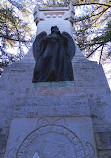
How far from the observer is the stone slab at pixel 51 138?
3062 mm

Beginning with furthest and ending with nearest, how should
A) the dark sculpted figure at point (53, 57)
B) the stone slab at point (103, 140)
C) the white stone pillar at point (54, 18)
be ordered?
1. the white stone pillar at point (54, 18)
2. the dark sculpted figure at point (53, 57)
3. the stone slab at point (103, 140)

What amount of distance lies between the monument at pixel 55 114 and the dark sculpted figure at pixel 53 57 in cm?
5

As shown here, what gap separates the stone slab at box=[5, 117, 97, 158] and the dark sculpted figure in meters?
1.59

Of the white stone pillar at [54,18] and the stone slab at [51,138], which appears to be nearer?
the stone slab at [51,138]

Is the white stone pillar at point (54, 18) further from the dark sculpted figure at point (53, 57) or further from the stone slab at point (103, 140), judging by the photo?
the stone slab at point (103, 140)

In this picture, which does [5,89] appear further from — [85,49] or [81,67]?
[85,49]

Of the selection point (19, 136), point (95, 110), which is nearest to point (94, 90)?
point (95, 110)

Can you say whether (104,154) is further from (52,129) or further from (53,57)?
(53,57)

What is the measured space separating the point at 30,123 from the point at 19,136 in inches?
13.9

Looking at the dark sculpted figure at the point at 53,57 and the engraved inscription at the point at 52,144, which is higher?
the dark sculpted figure at the point at 53,57

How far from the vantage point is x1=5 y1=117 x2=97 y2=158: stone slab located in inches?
121

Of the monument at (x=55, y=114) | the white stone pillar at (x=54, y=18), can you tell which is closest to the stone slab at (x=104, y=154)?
the monument at (x=55, y=114)

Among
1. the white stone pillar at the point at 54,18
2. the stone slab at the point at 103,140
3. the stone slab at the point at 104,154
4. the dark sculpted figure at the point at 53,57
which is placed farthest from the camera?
the white stone pillar at the point at 54,18

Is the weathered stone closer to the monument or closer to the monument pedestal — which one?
the monument
